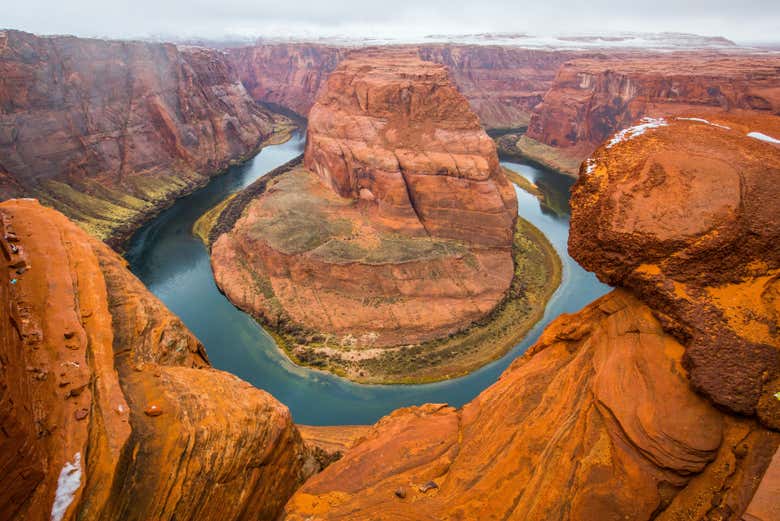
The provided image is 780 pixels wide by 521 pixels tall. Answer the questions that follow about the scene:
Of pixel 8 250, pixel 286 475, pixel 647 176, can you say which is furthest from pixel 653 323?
pixel 8 250

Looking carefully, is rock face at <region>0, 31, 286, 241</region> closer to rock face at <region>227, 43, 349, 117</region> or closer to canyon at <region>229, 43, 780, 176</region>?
rock face at <region>227, 43, 349, 117</region>

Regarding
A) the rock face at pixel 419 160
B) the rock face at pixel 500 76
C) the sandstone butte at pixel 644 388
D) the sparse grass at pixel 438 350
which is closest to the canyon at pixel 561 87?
the rock face at pixel 500 76

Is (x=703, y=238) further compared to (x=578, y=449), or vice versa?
(x=703, y=238)

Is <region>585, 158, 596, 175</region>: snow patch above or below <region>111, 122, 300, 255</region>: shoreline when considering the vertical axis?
above

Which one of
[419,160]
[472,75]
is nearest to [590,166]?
[419,160]

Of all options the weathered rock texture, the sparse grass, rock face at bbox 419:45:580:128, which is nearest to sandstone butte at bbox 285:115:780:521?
the sparse grass

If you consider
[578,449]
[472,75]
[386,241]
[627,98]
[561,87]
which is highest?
[472,75]

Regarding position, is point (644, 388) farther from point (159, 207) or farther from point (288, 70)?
point (288, 70)
